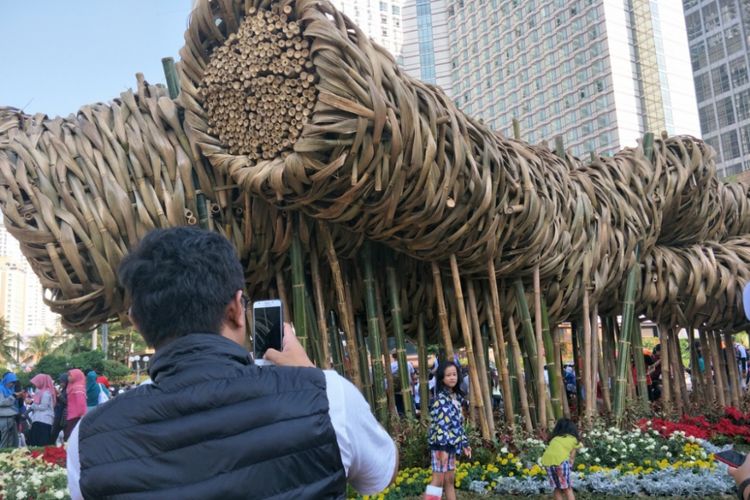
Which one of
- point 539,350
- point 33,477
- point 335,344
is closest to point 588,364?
point 539,350

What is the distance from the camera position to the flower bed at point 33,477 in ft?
12.1

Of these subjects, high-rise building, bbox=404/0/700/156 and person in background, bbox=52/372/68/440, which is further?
high-rise building, bbox=404/0/700/156

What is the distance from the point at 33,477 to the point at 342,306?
2085mm

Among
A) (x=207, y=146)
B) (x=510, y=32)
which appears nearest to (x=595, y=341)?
Result: (x=207, y=146)

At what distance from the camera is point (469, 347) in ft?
13.9

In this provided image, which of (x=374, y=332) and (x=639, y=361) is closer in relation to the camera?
(x=374, y=332)

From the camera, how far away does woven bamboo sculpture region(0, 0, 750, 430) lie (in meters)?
3.32

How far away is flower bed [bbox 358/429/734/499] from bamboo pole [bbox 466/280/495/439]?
25 centimetres

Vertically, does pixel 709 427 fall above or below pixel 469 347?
below

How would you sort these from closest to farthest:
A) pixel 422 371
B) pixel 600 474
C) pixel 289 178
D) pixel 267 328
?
pixel 267 328
pixel 289 178
pixel 600 474
pixel 422 371

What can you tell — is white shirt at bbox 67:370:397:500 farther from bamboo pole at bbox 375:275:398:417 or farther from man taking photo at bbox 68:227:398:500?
bamboo pole at bbox 375:275:398:417

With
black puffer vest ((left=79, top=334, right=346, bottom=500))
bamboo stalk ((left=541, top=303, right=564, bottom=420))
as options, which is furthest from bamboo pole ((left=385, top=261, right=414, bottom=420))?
black puffer vest ((left=79, top=334, right=346, bottom=500))

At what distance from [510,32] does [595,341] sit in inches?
2240

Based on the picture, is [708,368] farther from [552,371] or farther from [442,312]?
[442,312]
